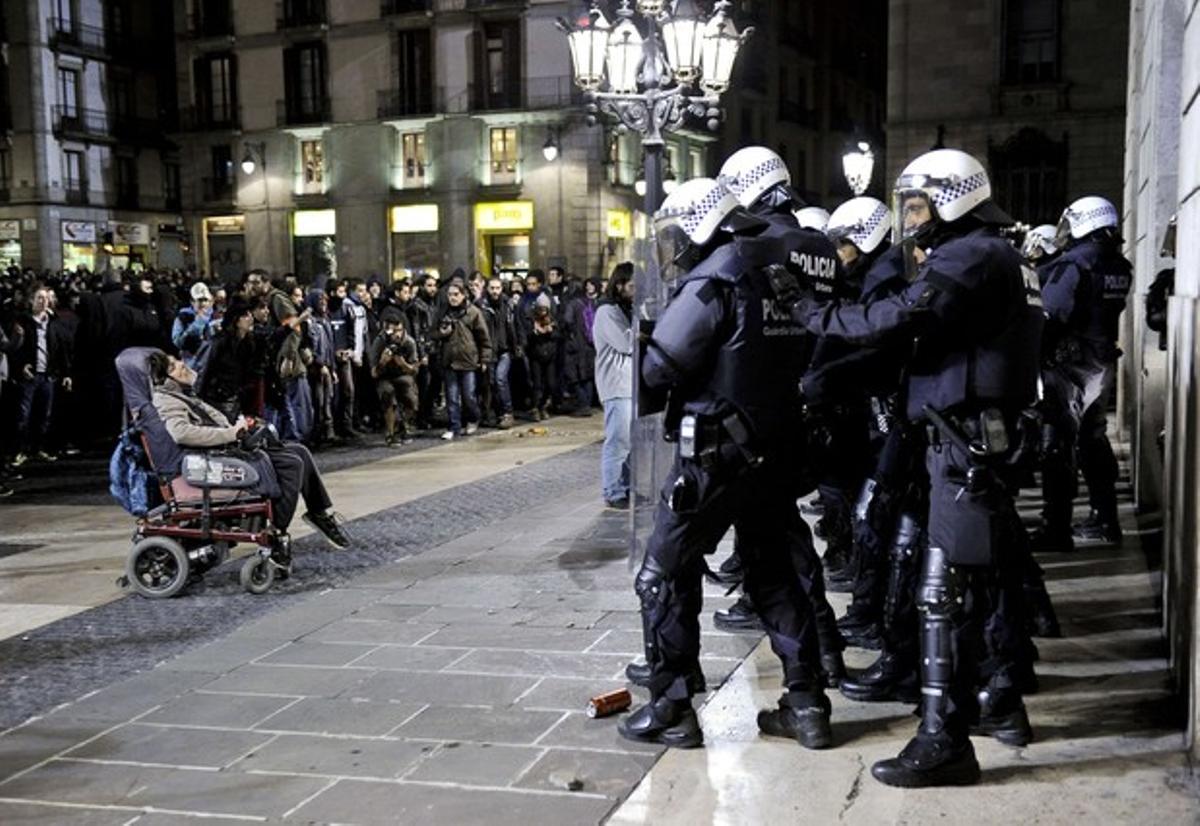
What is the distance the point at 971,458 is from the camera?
429 centimetres

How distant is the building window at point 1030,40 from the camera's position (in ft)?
70.9

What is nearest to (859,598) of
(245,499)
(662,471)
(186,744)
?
(662,471)

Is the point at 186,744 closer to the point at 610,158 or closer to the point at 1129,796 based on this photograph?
the point at 1129,796

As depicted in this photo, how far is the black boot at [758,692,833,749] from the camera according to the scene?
4676mm

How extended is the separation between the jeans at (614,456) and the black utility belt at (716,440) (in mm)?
5151

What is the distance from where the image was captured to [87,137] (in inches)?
1737

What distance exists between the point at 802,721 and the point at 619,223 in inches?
1314

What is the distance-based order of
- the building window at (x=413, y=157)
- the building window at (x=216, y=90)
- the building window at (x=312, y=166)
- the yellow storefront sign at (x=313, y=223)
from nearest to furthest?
the building window at (x=413, y=157) → the yellow storefront sign at (x=313, y=223) → the building window at (x=312, y=166) → the building window at (x=216, y=90)

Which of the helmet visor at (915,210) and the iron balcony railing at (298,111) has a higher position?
the iron balcony railing at (298,111)

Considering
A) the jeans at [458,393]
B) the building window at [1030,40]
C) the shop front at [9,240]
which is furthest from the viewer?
the shop front at [9,240]

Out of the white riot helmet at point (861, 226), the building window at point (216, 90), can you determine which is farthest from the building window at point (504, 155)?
the white riot helmet at point (861, 226)

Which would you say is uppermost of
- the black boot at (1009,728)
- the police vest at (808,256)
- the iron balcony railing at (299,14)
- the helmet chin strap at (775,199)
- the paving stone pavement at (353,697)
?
the iron balcony railing at (299,14)

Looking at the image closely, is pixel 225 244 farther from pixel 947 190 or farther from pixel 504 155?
pixel 947 190

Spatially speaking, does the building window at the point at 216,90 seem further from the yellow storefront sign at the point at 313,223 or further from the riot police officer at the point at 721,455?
the riot police officer at the point at 721,455
